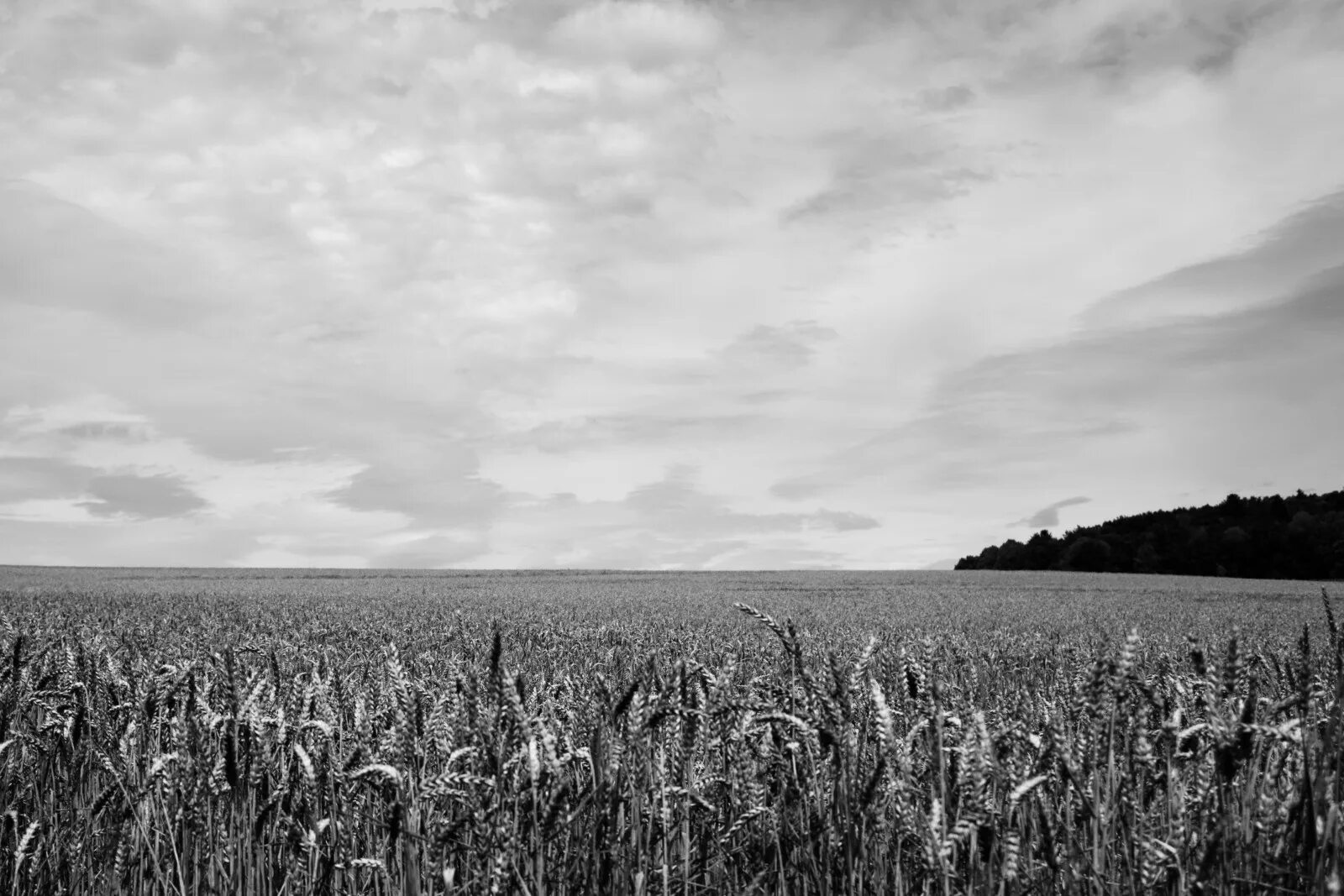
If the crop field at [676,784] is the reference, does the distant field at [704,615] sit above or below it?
below

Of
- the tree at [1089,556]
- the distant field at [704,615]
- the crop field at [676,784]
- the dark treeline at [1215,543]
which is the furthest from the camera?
the tree at [1089,556]

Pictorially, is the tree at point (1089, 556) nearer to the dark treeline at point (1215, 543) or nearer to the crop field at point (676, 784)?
the dark treeline at point (1215, 543)

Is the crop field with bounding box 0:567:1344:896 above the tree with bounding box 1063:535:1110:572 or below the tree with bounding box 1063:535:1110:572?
above

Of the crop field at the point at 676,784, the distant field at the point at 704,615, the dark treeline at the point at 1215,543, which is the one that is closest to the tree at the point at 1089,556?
the dark treeline at the point at 1215,543

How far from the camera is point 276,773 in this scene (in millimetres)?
4453

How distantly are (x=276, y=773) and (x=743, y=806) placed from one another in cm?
265

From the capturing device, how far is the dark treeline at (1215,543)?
3019 inches

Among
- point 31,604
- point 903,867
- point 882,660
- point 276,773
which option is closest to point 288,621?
point 31,604

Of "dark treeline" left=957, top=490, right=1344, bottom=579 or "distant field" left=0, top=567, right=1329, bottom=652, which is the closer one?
"distant field" left=0, top=567, right=1329, bottom=652

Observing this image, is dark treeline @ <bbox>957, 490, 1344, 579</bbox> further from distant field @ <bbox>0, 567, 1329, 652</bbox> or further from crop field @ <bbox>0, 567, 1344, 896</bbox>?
crop field @ <bbox>0, 567, 1344, 896</bbox>

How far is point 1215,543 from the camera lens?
8125 centimetres

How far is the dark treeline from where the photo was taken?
7669 cm

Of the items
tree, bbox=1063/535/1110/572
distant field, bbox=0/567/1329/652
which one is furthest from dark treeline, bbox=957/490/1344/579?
distant field, bbox=0/567/1329/652

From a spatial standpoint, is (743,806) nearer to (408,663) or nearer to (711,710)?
(711,710)
